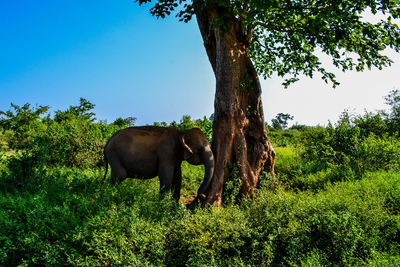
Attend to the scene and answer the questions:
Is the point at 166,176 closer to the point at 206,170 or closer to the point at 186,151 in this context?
the point at 186,151

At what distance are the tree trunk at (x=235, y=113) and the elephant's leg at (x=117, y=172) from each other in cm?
209

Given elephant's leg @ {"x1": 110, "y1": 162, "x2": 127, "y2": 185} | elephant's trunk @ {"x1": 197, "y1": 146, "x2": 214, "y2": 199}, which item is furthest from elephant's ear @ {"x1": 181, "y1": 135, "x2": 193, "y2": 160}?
elephant's leg @ {"x1": 110, "y1": 162, "x2": 127, "y2": 185}

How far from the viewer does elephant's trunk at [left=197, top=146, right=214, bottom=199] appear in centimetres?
614

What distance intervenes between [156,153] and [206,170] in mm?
1259

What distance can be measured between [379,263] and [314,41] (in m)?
6.37

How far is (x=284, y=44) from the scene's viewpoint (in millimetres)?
9867

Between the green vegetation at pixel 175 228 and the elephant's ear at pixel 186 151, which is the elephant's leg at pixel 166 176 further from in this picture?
the elephant's ear at pixel 186 151

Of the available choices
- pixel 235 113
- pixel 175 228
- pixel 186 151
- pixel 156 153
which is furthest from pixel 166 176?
pixel 235 113

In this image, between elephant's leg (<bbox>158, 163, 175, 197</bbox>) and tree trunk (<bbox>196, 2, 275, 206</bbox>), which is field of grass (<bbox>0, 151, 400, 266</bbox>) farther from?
tree trunk (<bbox>196, 2, 275, 206</bbox>)

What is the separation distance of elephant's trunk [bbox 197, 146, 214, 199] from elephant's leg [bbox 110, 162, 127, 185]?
1.87 metres

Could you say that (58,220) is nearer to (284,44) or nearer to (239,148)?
(239,148)

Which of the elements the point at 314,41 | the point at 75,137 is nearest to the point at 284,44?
the point at 314,41

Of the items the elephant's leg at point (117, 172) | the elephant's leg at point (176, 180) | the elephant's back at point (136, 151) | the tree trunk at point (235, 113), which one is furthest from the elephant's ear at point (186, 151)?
the elephant's leg at point (117, 172)

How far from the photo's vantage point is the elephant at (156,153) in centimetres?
619
